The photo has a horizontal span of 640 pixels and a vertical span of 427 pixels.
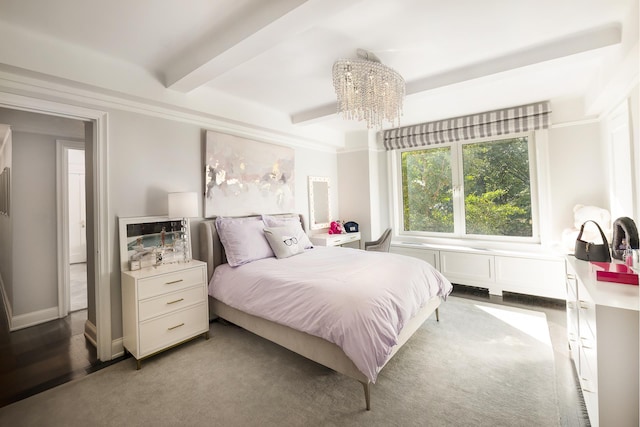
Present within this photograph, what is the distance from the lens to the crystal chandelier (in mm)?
2240

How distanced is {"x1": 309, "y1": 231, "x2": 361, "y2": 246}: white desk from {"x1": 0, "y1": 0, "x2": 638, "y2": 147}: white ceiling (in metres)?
2.14

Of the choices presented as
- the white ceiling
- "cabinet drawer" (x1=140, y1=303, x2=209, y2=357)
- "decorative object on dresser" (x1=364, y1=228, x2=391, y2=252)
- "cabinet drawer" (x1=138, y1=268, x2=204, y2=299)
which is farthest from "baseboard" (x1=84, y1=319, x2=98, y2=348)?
"decorative object on dresser" (x1=364, y1=228, x2=391, y2=252)

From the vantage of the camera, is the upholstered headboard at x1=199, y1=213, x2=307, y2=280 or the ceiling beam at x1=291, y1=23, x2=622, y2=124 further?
the upholstered headboard at x1=199, y1=213, x2=307, y2=280

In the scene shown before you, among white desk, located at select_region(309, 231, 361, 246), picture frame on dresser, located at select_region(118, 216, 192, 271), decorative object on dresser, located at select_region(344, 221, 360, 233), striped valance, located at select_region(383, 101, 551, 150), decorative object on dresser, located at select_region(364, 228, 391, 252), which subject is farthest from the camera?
decorative object on dresser, located at select_region(344, 221, 360, 233)

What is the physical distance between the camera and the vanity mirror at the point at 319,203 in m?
4.63

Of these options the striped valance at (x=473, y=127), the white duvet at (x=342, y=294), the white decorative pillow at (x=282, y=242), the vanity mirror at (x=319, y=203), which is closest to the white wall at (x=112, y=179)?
the white decorative pillow at (x=282, y=242)

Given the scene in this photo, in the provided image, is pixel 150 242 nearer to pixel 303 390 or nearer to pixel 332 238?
pixel 303 390

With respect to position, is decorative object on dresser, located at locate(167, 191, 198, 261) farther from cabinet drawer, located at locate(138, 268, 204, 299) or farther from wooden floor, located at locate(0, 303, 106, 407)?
wooden floor, located at locate(0, 303, 106, 407)

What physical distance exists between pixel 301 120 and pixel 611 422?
3847mm

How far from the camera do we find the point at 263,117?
3.65 metres

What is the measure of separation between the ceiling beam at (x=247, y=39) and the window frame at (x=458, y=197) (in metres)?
3.33

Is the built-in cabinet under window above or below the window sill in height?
below

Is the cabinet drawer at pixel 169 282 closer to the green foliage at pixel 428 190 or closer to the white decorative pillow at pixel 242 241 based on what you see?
the white decorative pillow at pixel 242 241

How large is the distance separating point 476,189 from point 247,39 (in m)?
3.72
